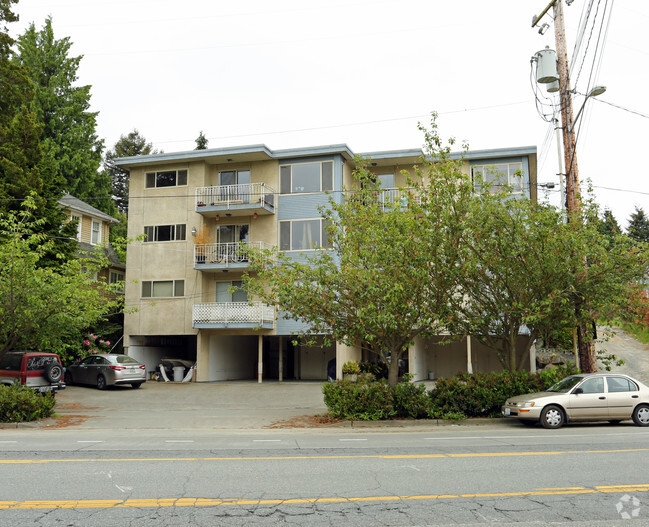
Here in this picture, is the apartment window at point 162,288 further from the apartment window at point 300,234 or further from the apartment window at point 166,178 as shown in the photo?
the apartment window at point 300,234

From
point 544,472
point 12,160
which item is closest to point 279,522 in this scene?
point 544,472

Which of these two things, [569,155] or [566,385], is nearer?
[566,385]

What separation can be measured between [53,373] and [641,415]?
1798 cm

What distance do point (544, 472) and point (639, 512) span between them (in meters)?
2.12

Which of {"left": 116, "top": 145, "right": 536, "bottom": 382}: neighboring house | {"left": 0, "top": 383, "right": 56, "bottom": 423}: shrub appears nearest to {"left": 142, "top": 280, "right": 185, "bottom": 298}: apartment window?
{"left": 116, "top": 145, "right": 536, "bottom": 382}: neighboring house

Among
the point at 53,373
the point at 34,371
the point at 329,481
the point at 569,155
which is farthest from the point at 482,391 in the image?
the point at 34,371

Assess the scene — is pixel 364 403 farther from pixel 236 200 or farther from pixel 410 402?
pixel 236 200

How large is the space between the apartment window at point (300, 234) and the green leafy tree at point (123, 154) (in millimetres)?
38676

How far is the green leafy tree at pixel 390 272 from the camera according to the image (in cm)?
1566

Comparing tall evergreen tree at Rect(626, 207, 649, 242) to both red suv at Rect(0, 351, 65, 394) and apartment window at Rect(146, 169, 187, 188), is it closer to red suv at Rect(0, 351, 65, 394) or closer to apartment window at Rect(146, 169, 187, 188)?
apartment window at Rect(146, 169, 187, 188)

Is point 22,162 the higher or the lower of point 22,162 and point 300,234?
the higher

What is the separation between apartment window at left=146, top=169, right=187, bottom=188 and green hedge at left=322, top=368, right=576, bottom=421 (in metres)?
18.5

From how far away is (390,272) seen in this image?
15.9 metres

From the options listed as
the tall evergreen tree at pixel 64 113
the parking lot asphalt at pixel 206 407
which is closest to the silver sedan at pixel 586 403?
the parking lot asphalt at pixel 206 407
